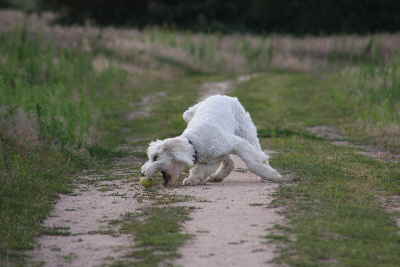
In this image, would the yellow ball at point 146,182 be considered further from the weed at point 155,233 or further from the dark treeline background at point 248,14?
the dark treeline background at point 248,14

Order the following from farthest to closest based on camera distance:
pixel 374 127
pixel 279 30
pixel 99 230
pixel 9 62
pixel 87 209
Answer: pixel 279 30, pixel 9 62, pixel 374 127, pixel 87 209, pixel 99 230

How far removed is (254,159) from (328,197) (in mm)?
1295

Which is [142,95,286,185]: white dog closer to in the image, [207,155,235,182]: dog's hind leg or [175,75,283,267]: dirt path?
[207,155,235,182]: dog's hind leg

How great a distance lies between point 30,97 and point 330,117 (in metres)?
7.14

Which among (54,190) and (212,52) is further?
(212,52)

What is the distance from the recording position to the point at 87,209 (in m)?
8.98

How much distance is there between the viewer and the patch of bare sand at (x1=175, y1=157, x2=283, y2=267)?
22.0 feet

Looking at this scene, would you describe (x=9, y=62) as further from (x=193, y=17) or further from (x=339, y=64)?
(x=193, y=17)

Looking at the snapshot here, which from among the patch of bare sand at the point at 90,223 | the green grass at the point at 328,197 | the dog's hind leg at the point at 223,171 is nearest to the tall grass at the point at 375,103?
the green grass at the point at 328,197

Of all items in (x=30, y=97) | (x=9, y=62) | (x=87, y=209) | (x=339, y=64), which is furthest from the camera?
(x=339, y=64)

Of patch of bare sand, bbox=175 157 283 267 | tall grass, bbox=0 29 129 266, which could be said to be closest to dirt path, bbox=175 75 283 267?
patch of bare sand, bbox=175 157 283 267

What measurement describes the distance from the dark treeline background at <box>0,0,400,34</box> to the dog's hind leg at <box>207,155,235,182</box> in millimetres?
36884

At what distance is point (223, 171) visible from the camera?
425 inches

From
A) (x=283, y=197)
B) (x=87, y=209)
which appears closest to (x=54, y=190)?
(x=87, y=209)
